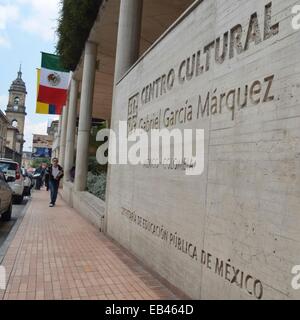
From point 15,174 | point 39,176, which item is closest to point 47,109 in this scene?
point 39,176

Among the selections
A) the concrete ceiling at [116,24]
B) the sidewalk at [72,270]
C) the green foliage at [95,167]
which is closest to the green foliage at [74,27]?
the concrete ceiling at [116,24]

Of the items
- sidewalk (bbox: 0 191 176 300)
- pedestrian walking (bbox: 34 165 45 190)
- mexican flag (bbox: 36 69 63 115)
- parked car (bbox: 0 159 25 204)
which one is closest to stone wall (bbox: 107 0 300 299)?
sidewalk (bbox: 0 191 176 300)

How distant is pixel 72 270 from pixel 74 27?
35.2ft

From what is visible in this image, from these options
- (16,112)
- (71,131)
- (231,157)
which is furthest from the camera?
(16,112)

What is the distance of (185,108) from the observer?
536cm

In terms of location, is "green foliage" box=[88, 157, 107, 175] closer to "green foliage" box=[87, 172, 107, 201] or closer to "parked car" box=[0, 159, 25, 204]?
"green foliage" box=[87, 172, 107, 201]

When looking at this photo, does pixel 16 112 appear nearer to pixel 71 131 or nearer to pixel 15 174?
pixel 71 131

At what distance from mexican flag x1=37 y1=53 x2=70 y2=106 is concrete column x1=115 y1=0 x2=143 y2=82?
1079 cm

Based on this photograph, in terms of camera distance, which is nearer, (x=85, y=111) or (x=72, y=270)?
(x=72, y=270)

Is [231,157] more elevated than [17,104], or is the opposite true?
[17,104]

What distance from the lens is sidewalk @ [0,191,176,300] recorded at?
494cm

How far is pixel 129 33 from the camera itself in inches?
360

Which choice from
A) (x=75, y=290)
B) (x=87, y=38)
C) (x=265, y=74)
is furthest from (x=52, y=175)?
(x=265, y=74)
